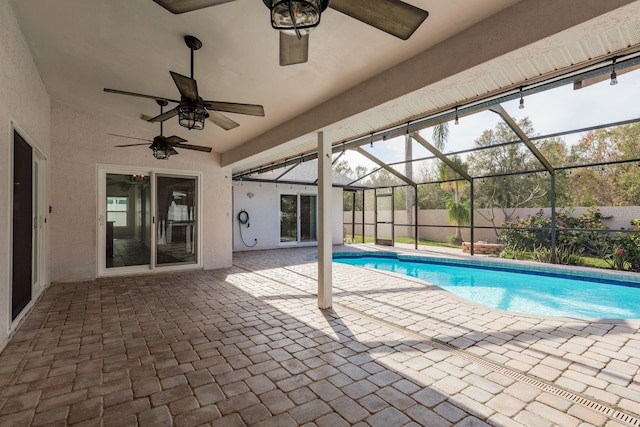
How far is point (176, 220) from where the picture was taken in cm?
665

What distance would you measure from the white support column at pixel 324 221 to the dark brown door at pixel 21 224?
10.8 ft

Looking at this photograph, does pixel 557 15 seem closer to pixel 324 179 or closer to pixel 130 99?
pixel 324 179

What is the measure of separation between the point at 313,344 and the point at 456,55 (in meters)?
2.78

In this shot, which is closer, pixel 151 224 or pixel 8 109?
pixel 8 109

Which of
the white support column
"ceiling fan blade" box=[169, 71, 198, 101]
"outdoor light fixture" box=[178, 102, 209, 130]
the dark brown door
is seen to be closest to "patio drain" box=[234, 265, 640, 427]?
the white support column

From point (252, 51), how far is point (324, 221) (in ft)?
6.99

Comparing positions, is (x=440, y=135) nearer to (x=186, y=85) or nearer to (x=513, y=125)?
(x=513, y=125)

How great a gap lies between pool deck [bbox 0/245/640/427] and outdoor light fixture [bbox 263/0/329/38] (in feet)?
7.06

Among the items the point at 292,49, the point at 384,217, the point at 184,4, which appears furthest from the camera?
the point at 384,217

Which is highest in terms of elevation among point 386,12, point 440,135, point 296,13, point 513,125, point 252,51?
point 440,135

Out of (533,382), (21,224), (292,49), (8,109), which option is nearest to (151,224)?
(21,224)

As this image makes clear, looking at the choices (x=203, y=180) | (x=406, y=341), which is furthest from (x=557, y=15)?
(x=203, y=180)

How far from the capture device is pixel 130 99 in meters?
4.67

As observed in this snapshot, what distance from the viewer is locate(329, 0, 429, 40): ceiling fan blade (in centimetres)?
155
